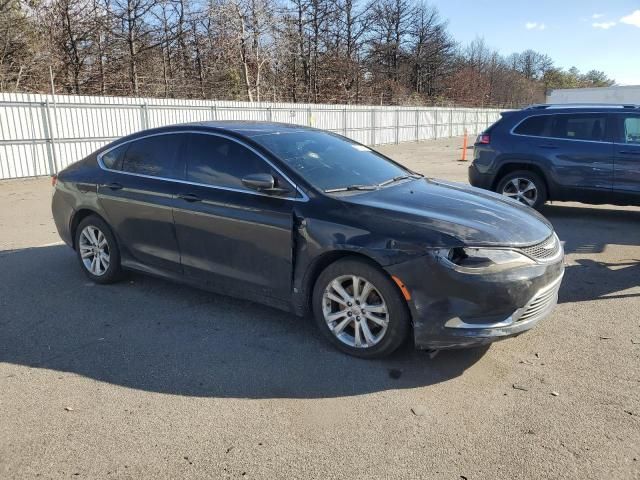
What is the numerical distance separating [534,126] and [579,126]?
0.67 m

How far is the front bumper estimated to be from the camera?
328 centimetres

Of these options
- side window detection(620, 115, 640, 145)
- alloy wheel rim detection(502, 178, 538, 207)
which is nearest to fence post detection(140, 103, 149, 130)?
alloy wheel rim detection(502, 178, 538, 207)

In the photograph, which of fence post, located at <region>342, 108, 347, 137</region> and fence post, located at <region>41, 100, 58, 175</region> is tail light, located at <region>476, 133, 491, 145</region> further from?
fence post, located at <region>342, 108, 347, 137</region>

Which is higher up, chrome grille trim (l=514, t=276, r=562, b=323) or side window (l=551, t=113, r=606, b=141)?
side window (l=551, t=113, r=606, b=141)

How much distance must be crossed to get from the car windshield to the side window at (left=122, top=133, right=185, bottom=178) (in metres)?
0.91

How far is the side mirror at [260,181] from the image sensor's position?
3.95m

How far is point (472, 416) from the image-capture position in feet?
10.0

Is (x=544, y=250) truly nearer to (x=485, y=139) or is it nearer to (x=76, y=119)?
(x=485, y=139)

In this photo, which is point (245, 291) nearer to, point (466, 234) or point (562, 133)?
point (466, 234)

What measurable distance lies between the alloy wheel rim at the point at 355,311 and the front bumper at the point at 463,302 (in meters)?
0.26

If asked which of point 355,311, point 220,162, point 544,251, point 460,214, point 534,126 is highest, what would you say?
point 534,126

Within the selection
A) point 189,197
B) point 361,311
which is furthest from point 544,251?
point 189,197

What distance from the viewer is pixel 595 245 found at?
22.9ft

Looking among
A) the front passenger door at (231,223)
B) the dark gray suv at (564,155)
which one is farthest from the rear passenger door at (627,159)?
the front passenger door at (231,223)
